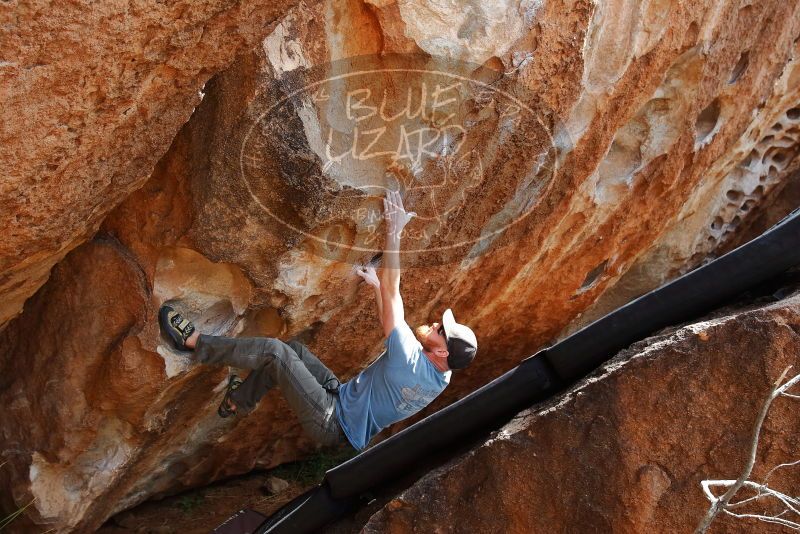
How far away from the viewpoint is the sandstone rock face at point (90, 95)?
7.34 feet

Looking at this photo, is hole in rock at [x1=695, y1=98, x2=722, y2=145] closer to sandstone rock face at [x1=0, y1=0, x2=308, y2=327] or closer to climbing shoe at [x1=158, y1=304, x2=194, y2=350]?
sandstone rock face at [x1=0, y1=0, x2=308, y2=327]

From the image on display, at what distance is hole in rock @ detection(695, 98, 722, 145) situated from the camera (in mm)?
4176

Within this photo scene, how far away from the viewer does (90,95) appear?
241cm

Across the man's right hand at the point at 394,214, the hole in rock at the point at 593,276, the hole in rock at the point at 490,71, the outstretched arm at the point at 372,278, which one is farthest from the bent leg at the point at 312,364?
the hole in rock at the point at 593,276

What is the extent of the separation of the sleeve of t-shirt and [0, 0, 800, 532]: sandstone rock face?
421 millimetres

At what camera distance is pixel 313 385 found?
131 inches

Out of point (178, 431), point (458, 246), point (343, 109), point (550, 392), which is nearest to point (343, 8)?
point (343, 109)

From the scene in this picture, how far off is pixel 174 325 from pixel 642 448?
5.66ft

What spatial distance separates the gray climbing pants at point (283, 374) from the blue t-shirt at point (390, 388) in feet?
0.21

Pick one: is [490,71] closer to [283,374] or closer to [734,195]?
[283,374]

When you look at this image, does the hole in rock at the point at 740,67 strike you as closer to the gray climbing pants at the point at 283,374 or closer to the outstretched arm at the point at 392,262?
the outstretched arm at the point at 392,262

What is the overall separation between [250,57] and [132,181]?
0.56m

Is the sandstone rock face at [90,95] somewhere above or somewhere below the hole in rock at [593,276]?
above

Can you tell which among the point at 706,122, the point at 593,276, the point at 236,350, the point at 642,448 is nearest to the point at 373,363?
the point at 236,350
